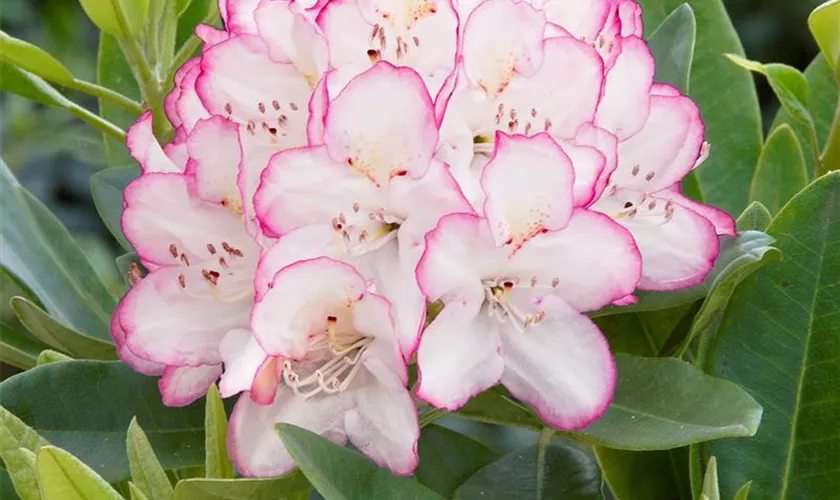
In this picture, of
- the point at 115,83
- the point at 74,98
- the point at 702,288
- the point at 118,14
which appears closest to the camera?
the point at 702,288

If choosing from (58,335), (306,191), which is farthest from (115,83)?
(306,191)

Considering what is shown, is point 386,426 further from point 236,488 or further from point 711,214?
point 711,214

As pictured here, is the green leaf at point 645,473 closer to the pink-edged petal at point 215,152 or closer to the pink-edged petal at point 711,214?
the pink-edged petal at point 711,214

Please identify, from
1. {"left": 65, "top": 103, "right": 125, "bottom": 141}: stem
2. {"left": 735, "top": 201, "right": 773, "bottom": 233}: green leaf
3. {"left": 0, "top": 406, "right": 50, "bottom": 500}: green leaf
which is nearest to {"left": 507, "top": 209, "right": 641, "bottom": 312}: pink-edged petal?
{"left": 735, "top": 201, "right": 773, "bottom": 233}: green leaf

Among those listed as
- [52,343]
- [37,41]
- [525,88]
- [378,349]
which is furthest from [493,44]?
[37,41]

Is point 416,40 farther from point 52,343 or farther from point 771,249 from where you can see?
point 52,343

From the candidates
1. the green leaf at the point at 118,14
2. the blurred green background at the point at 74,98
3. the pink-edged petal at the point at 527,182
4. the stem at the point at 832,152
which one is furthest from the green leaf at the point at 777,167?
the blurred green background at the point at 74,98

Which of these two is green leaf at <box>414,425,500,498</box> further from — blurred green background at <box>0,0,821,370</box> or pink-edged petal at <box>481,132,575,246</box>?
blurred green background at <box>0,0,821,370</box>
